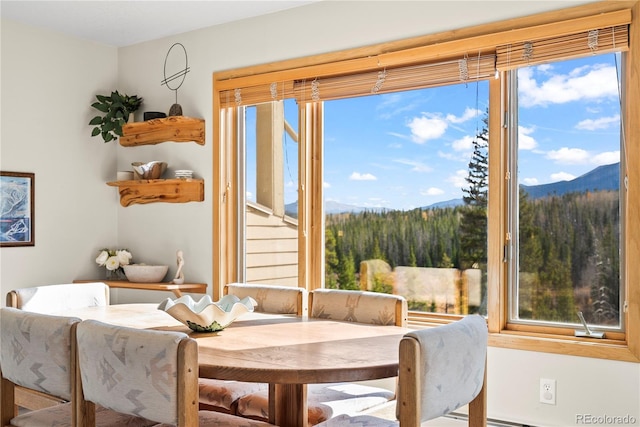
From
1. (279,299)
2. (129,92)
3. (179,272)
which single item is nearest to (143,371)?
(279,299)

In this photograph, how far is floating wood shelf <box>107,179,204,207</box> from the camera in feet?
15.0

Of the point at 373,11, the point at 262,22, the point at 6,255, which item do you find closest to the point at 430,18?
the point at 373,11

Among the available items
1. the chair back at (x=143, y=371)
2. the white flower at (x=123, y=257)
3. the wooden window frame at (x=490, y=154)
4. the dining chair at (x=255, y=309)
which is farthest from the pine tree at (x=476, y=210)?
the white flower at (x=123, y=257)

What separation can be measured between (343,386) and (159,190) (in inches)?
90.8

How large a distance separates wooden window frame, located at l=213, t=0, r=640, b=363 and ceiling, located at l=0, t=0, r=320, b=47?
37 centimetres

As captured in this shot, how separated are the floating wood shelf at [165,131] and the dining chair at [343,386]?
72.5 inches

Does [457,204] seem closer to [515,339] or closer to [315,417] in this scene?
[515,339]

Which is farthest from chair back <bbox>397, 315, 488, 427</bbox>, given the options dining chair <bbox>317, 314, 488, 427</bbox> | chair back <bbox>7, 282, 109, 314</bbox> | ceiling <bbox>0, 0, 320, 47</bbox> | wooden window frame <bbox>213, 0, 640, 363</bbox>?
ceiling <bbox>0, 0, 320, 47</bbox>

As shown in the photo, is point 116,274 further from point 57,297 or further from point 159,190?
point 57,297

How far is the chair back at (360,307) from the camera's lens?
294 centimetres

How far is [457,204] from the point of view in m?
3.69

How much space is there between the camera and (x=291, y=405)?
2490 millimetres

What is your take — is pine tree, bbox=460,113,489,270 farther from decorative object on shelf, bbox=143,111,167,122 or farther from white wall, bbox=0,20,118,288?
white wall, bbox=0,20,118,288

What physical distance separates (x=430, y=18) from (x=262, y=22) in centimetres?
121
